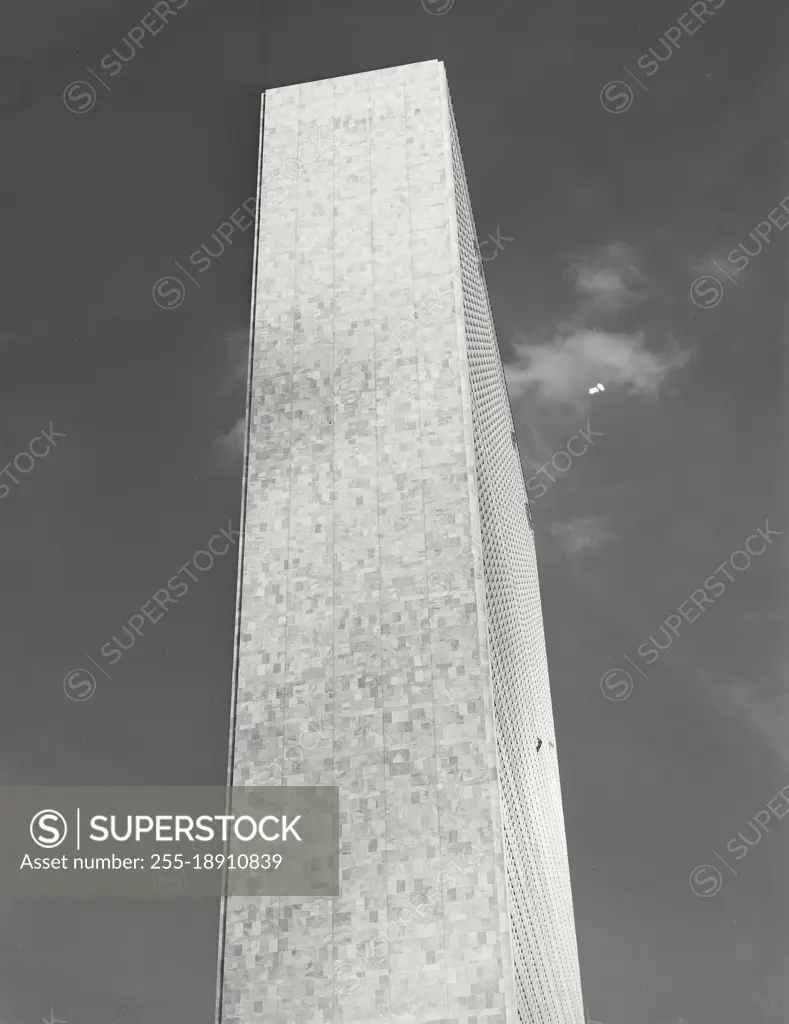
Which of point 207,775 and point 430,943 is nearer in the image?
point 430,943

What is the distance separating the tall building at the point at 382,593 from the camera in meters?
14.2

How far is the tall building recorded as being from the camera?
14180 mm

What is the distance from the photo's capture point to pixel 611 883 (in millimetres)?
39594

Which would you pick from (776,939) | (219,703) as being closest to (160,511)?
(219,703)

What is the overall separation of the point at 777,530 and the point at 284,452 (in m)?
27.6

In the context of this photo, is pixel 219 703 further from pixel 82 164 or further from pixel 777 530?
pixel 777 530

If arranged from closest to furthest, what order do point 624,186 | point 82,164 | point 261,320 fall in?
point 261,320 → point 82,164 → point 624,186

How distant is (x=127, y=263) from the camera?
33.5m

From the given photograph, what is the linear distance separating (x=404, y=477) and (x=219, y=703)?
20.5 meters

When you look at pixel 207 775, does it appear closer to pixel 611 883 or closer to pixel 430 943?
pixel 611 883

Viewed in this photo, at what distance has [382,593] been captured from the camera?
16.4 meters

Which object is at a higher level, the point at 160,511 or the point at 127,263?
the point at 127,263

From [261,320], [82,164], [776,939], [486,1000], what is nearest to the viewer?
[486,1000]

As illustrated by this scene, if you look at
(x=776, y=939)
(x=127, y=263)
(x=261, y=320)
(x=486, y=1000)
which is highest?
(x=127, y=263)
